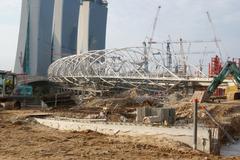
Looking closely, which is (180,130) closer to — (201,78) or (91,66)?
(201,78)

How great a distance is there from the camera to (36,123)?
104 feet

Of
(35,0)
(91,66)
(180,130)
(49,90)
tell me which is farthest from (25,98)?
(35,0)

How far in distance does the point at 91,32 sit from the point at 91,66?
76.4 meters

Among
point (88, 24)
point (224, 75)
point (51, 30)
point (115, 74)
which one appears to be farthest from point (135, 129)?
point (88, 24)

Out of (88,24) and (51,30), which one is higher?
(88,24)

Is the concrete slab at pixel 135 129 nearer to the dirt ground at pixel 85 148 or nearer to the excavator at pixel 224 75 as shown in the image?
the dirt ground at pixel 85 148

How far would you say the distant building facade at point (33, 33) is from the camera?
543ft

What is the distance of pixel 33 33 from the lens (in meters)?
168

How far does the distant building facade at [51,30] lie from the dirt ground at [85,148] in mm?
146269

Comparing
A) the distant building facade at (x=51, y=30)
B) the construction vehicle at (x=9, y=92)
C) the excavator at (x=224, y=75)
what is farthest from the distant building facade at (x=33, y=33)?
the excavator at (x=224, y=75)

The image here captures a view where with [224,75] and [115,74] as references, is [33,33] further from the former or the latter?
[224,75]

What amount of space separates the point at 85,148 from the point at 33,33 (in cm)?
15380

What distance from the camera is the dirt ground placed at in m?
17.1

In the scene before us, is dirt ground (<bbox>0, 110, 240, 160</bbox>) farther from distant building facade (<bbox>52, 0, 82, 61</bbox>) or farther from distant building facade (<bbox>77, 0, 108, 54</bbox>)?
distant building facade (<bbox>77, 0, 108, 54</bbox>)
